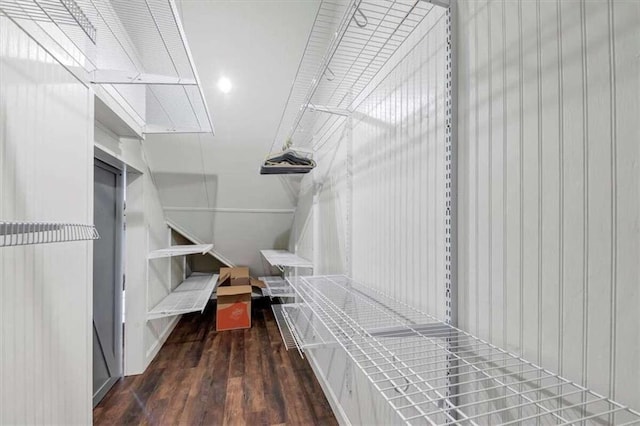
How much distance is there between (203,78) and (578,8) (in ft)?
7.53

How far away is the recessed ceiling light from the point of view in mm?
2237

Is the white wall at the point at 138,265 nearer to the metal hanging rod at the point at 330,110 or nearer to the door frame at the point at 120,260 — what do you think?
the door frame at the point at 120,260

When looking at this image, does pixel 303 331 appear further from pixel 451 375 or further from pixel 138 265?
pixel 451 375

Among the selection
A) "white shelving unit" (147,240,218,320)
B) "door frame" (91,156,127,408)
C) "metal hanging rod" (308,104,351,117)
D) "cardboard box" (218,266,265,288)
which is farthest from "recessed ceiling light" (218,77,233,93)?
"cardboard box" (218,266,265,288)

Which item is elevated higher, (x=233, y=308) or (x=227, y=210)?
(x=227, y=210)

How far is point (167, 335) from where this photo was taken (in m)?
2.89

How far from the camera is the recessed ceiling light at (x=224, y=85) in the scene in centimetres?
224

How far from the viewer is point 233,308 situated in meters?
3.18

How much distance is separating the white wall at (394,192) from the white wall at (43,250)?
1267mm

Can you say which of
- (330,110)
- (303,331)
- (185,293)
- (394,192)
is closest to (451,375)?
(394,192)

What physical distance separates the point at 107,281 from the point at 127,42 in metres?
1.61

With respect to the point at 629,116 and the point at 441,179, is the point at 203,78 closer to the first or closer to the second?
the point at 441,179

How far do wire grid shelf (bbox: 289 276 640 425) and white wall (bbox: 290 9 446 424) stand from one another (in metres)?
0.11

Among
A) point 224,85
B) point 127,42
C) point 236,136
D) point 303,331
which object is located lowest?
point 303,331
